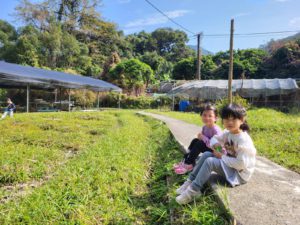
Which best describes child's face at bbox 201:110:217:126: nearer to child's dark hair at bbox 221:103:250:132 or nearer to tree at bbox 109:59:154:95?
child's dark hair at bbox 221:103:250:132

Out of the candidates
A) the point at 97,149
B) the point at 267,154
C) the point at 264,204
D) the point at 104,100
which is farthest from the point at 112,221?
the point at 104,100

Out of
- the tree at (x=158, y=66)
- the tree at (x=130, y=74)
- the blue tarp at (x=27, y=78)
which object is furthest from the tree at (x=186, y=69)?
the blue tarp at (x=27, y=78)

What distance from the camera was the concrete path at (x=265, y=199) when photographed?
217 cm

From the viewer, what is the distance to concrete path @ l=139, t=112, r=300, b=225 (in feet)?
7.11

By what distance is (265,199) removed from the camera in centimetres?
255

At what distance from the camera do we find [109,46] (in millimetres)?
38594

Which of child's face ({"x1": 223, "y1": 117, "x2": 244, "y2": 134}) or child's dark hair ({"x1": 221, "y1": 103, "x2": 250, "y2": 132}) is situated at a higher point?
child's dark hair ({"x1": 221, "y1": 103, "x2": 250, "y2": 132})

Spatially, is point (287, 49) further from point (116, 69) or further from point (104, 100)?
point (104, 100)

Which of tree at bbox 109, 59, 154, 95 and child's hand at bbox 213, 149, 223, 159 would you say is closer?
child's hand at bbox 213, 149, 223, 159

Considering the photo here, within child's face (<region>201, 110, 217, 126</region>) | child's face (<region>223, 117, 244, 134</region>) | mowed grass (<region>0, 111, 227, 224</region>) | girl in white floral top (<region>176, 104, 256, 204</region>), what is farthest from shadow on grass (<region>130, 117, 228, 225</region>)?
child's face (<region>201, 110, 217, 126</region>)

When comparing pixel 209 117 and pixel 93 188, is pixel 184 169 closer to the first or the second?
pixel 209 117

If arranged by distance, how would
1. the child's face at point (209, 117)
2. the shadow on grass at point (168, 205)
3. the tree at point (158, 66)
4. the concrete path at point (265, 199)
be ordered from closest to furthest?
the concrete path at point (265, 199) → the shadow on grass at point (168, 205) → the child's face at point (209, 117) → the tree at point (158, 66)

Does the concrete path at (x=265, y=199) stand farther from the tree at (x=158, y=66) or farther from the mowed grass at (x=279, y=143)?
the tree at (x=158, y=66)

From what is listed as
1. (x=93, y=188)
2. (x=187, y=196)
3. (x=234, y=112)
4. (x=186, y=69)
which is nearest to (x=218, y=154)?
(x=234, y=112)
